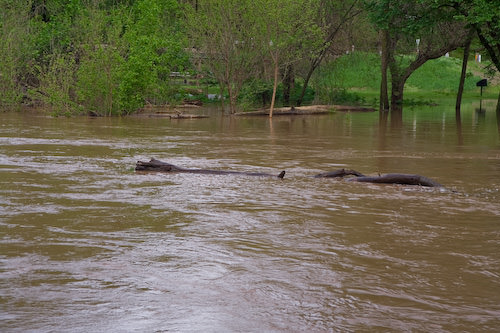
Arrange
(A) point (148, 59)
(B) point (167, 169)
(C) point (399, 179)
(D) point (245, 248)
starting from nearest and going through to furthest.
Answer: (D) point (245, 248), (C) point (399, 179), (B) point (167, 169), (A) point (148, 59)

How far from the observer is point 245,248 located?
7.42m

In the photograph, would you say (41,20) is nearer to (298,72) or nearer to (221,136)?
(298,72)

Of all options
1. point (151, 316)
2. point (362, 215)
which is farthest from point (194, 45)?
Result: point (151, 316)

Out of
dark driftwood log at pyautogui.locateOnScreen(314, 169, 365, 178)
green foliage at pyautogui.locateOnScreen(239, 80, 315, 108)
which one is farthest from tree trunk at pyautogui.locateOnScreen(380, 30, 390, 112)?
dark driftwood log at pyautogui.locateOnScreen(314, 169, 365, 178)

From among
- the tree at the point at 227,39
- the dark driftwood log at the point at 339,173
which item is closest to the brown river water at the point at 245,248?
the dark driftwood log at the point at 339,173

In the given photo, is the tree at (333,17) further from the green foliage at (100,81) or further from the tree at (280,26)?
the green foliage at (100,81)

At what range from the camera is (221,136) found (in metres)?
22.0

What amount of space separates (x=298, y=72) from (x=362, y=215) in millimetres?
32983

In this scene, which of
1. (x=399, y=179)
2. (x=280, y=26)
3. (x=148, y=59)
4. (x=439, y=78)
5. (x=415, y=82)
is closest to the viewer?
(x=399, y=179)

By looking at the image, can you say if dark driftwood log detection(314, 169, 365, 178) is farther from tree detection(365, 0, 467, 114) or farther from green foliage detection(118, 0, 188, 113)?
green foliage detection(118, 0, 188, 113)

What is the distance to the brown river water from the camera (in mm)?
5367

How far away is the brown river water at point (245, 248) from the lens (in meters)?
5.37

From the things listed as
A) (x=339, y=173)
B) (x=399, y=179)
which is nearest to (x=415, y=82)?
(x=339, y=173)

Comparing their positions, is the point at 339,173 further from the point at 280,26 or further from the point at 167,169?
the point at 280,26
